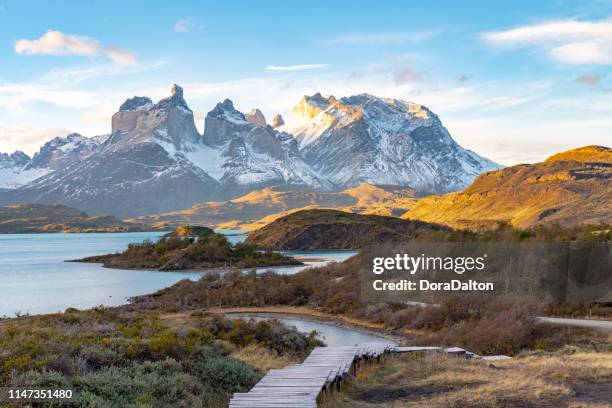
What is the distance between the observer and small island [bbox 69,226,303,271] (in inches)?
4045

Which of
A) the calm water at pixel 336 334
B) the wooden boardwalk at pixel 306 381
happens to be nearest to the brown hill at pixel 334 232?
the calm water at pixel 336 334

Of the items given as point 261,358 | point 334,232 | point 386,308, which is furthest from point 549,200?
point 261,358

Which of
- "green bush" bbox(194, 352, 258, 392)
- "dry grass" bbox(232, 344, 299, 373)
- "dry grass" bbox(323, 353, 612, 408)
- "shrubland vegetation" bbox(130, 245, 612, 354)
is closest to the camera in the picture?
"dry grass" bbox(323, 353, 612, 408)

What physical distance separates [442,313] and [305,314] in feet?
54.5

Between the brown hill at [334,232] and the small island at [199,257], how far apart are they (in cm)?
3579

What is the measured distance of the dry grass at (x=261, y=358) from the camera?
1778 cm

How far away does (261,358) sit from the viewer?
19375 millimetres

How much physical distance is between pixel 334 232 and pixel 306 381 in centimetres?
14710

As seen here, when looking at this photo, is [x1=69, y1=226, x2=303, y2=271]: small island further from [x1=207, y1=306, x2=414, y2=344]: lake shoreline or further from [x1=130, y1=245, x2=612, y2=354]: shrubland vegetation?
[x1=207, y1=306, x2=414, y2=344]: lake shoreline

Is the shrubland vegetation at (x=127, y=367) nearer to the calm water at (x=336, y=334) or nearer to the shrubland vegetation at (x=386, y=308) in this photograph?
the shrubland vegetation at (x=386, y=308)

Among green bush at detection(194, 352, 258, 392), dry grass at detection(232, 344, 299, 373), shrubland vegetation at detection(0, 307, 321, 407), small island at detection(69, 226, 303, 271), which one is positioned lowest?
A: small island at detection(69, 226, 303, 271)

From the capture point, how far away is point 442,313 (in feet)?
129

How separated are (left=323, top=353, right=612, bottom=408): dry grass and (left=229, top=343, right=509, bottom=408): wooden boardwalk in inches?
15.6

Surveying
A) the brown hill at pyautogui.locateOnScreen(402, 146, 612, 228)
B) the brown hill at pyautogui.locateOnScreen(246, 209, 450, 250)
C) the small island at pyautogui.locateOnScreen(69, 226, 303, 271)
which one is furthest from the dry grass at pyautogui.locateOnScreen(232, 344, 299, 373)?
the brown hill at pyautogui.locateOnScreen(246, 209, 450, 250)
